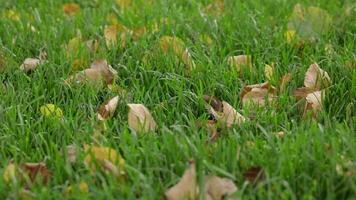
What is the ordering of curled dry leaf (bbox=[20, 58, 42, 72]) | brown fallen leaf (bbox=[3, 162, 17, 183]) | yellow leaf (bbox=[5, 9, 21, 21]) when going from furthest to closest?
yellow leaf (bbox=[5, 9, 21, 21]) → curled dry leaf (bbox=[20, 58, 42, 72]) → brown fallen leaf (bbox=[3, 162, 17, 183])

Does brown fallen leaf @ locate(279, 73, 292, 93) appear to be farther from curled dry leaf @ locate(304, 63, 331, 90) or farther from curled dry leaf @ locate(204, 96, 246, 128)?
curled dry leaf @ locate(204, 96, 246, 128)

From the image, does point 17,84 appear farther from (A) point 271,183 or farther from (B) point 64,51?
(A) point 271,183

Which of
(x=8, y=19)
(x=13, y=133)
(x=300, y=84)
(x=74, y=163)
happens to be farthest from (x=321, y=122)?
(x=8, y=19)

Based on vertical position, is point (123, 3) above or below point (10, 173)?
below

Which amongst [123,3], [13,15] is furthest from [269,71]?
[13,15]

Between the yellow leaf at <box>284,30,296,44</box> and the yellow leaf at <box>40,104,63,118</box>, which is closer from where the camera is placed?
the yellow leaf at <box>40,104,63,118</box>

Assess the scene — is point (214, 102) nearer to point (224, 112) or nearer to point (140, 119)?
point (224, 112)

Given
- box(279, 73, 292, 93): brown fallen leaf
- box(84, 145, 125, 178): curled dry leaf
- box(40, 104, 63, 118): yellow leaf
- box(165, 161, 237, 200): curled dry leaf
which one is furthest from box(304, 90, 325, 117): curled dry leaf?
box(40, 104, 63, 118): yellow leaf
